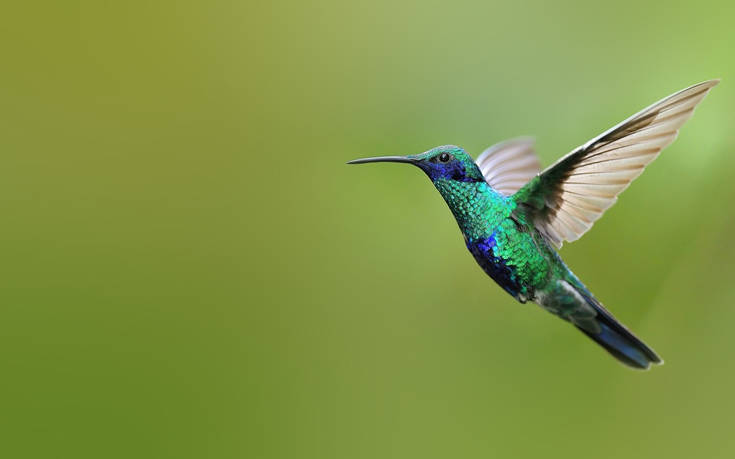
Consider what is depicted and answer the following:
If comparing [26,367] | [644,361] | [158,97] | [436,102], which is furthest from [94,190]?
[644,361]

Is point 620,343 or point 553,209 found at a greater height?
point 553,209

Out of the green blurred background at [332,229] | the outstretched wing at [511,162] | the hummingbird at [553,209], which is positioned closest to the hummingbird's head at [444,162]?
the hummingbird at [553,209]

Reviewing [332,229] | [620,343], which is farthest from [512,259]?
[332,229]

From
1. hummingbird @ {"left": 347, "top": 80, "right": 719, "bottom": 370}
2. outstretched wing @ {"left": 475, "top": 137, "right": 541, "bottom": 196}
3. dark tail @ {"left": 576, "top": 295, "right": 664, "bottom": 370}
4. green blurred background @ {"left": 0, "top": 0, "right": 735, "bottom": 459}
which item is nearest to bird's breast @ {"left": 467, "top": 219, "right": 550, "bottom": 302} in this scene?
hummingbird @ {"left": 347, "top": 80, "right": 719, "bottom": 370}

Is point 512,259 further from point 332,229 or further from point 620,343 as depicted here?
point 332,229

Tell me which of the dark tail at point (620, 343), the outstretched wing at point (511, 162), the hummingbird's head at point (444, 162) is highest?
the outstretched wing at point (511, 162)

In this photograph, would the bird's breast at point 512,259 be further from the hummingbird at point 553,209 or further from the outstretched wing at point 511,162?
the outstretched wing at point 511,162

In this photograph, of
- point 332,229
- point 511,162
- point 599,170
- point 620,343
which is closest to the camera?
point 599,170
